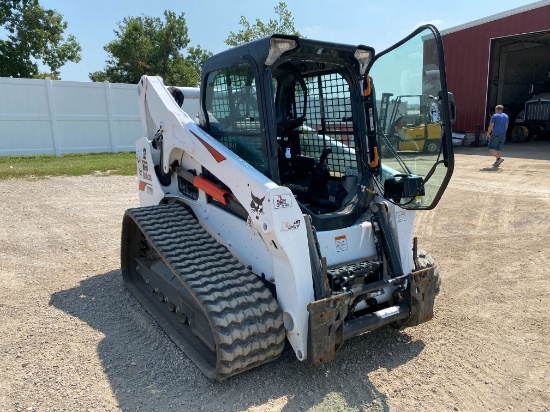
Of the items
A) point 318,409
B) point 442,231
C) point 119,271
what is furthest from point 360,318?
point 442,231

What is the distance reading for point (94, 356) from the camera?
3258mm

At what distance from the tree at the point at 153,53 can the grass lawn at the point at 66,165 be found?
18277 millimetres

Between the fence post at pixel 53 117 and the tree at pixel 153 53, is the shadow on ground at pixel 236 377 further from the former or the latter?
the tree at pixel 153 53

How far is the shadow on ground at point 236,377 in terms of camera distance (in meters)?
2.77

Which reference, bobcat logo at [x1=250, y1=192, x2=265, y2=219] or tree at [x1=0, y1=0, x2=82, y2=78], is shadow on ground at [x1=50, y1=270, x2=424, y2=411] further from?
tree at [x1=0, y1=0, x2=82, y2=78]

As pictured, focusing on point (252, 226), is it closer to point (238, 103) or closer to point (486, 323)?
point (238, 103)

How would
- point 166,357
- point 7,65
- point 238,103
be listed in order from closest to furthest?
point 166,357
point 238,103
point 7,65

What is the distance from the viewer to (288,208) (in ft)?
Answer: 9.27

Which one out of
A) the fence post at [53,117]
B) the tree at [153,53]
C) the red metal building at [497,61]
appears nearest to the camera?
the fence post at [53,117]

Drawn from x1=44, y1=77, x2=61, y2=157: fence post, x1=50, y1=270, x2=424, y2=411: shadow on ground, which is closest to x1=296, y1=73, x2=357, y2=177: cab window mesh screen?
x1=50, y1=270, x2=424, y2=411: shadow on ground

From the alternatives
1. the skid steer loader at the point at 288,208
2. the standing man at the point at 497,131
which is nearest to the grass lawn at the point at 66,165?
the skid steer loader at the point at 288,208

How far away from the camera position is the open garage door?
21281 mm

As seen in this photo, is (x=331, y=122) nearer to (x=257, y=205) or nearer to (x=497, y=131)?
(x=257, y=205)

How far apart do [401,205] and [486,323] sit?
1344mm
